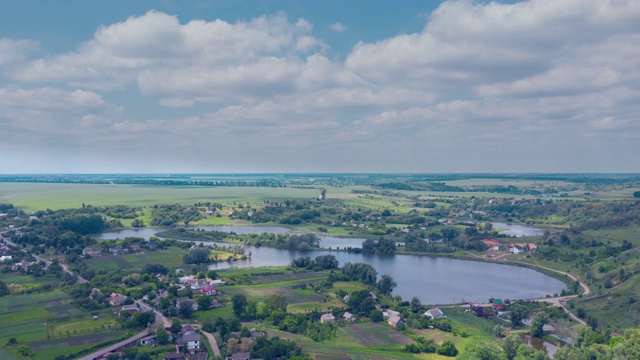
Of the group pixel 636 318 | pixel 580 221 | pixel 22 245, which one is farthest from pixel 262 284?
pixel 580 221

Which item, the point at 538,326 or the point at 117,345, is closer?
the point at 117,345

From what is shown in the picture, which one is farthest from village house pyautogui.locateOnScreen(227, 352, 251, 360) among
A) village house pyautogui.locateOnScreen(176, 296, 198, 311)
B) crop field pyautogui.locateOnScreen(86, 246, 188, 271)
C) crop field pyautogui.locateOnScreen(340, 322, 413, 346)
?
crop field pyautogui.locateOnScreen(86, 246, 188, 271)

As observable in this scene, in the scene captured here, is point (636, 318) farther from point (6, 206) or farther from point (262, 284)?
point (6, 206)

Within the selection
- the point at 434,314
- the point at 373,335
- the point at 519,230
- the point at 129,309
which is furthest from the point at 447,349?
the point at 519,230

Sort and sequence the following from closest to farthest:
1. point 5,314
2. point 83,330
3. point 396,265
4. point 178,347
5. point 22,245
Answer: point 178,347
point 83,330
point 5,314
point 396,265
point 22,245

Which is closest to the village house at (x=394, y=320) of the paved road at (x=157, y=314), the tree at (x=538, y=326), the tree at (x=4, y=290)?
the tree at (x=538, y=326)

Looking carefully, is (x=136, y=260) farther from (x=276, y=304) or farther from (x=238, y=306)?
(x=276, y=304)
